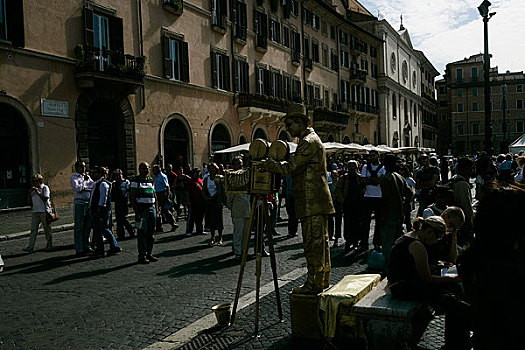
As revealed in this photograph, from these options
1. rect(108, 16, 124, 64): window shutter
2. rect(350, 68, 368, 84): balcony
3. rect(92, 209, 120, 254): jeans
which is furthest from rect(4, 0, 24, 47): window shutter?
rect(350, 68, 368, 84): balcony

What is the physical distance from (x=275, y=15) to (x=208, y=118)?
390 inches

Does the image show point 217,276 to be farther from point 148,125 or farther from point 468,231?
point 148,125

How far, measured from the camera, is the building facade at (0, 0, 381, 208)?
14984 millimetres

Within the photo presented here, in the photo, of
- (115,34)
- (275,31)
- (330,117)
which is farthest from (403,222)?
(330,117)

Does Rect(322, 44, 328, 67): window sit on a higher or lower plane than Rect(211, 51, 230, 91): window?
higher

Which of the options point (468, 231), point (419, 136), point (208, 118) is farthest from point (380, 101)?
point (468, 231)

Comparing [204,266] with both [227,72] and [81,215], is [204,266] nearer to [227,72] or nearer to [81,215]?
[81,215]

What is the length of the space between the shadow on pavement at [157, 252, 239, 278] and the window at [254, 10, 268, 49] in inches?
806

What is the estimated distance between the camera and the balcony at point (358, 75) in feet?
138

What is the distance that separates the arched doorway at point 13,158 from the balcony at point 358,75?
31.7 metres

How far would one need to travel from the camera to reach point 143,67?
1831cm

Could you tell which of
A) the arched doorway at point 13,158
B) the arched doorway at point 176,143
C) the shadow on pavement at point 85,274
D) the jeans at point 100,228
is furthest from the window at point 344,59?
the shadow on pavement at point 85,274

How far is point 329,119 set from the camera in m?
35.9

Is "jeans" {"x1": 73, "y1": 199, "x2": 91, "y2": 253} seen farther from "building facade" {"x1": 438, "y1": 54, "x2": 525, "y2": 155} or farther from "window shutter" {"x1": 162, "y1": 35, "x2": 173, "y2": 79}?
"building facade" {"x1": 438, "y1": 54, "x2": 525, "y2": 155}
